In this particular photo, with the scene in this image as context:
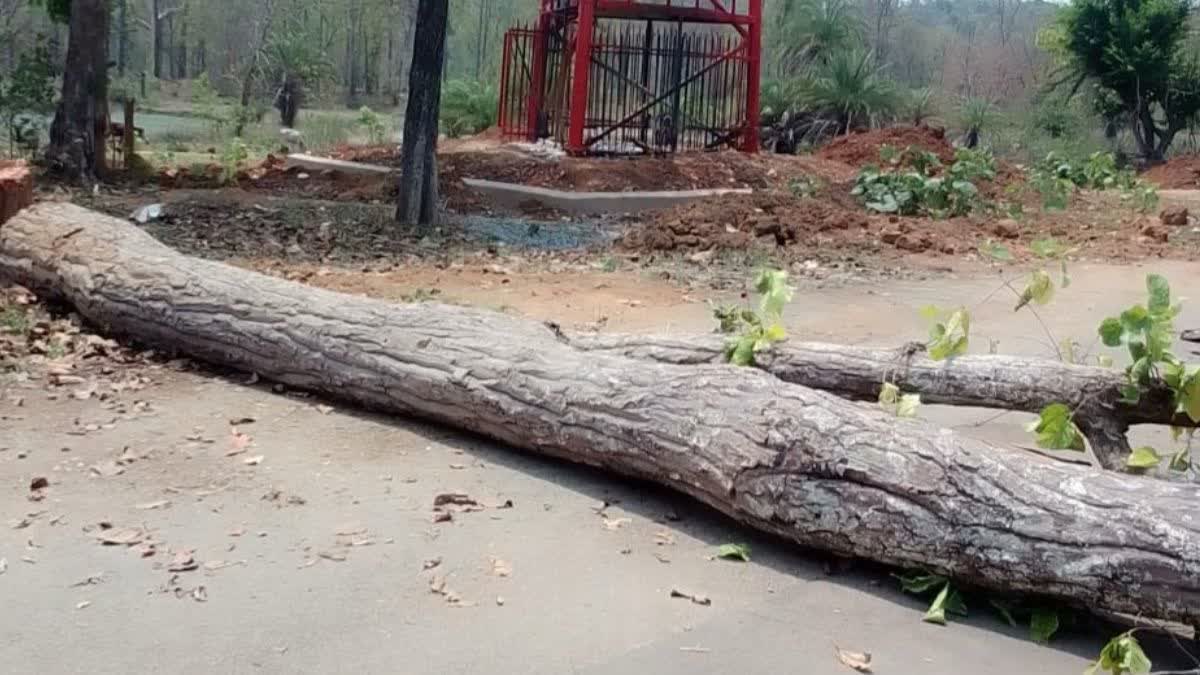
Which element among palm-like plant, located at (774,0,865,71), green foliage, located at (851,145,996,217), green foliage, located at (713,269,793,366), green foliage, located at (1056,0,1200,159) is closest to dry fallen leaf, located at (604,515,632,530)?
green foliage, located at (713,269,793,366)

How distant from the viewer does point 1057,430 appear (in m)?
4.31

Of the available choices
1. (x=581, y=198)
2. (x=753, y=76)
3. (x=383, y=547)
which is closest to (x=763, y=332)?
(x=383, y=547)

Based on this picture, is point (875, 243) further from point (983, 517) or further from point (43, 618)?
point (43, 618)

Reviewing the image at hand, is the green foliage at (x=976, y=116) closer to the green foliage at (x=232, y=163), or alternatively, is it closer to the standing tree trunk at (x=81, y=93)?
the green foliage at (x=232, y=163)

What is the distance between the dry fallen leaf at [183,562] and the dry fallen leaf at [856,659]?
6.31ft

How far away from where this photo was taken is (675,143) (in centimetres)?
1625

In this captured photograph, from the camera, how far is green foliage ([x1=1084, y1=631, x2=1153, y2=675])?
3.19m

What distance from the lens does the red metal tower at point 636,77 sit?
1555cm

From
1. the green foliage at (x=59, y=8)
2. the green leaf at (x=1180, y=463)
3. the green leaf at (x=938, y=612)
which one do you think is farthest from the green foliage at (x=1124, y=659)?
the green foliage at (x=59, y=8)

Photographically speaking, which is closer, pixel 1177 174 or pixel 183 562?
pixel 183 562

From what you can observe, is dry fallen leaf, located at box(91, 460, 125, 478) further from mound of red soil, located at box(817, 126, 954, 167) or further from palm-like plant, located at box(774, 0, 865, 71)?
palm-like plant, located at box(774, 0, 865, 71)

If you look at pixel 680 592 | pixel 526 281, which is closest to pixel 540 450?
pixel 680 592

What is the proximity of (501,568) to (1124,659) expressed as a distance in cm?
179

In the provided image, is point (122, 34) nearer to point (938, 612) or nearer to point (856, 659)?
point (938, 612)
